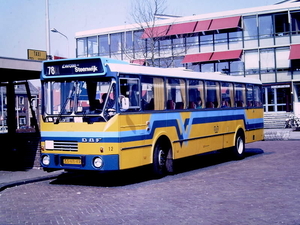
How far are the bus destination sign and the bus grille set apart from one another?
5.66 ft

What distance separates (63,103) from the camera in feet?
38.9

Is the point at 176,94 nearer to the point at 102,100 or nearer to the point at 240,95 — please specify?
the point at 102,100

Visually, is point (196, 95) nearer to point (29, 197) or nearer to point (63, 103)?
point (63, 103)

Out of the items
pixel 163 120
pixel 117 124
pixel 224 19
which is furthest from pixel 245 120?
pixel 224 19

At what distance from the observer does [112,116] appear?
444 inches

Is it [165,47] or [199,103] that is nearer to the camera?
[199,103]

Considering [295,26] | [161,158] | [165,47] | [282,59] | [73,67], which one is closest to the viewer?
[73,67]

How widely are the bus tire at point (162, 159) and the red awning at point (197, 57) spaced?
32945 mm

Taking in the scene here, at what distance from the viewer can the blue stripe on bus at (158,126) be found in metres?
11.3

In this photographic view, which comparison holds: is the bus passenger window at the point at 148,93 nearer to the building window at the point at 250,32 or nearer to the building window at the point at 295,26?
the building window at the point at 295,26

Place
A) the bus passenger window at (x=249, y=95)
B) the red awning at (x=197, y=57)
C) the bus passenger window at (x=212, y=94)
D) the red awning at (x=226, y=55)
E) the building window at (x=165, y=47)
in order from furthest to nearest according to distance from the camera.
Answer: the building window at (x=165, y=47)
the red awning at (x=197, y=57)
the red awning at (x=226, y=55)
the bus passenger window at (x=249, y=95)
the bus passenger window at (x=212, y=94)

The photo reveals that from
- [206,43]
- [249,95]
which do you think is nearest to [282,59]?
[206,43]

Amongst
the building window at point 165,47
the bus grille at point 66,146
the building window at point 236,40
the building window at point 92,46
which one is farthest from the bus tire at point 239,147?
the building window at point 92,46

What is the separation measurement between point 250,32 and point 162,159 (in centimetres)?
3558
